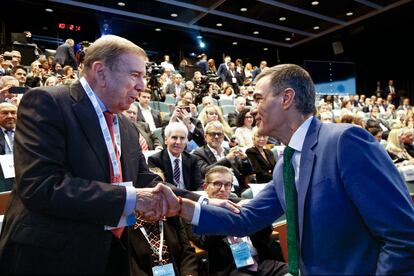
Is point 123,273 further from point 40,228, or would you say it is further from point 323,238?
point 323,238

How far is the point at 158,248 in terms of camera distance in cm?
300

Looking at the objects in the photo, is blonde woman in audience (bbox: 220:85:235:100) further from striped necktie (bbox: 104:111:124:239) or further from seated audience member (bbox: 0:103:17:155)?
striped necktie (bbox: 104:111:124:239)

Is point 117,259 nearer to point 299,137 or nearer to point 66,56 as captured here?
point 299,137

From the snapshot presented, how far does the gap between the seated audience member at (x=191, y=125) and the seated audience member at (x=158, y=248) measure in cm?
272

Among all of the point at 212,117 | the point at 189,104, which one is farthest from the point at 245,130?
the point at 189,104

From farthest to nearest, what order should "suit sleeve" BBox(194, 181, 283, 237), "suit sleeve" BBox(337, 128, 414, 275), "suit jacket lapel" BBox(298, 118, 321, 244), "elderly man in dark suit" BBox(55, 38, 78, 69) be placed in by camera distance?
"elderly man in dark suit" BBox(55, 38, 78, 69) → "suit sleeve" BBox(194, 181, 283, 237) → "suit jacket lapel" BBox(298, 118, 321, 244) → "suit sleeve" BBox(337, 128, 414, 275)

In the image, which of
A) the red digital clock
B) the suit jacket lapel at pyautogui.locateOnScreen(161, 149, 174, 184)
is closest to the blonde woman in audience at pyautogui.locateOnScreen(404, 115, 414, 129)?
the suit jacket lapel at pyautogui.locateOnScreen(161, 149, 174, 184)

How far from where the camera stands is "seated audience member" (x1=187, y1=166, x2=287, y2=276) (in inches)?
121

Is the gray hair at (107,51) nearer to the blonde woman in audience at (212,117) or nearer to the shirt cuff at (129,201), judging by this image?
the shirt cuff at (129,201)

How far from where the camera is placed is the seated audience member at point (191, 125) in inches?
230

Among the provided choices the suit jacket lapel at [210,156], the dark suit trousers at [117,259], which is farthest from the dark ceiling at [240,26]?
the dark suit trousers at [117,259]

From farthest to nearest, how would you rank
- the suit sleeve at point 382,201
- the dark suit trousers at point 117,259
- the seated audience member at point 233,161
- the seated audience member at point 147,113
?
the seated audience member at point 147,113
the seated audience member at point 233,161
the dark suit trousers at point 117,259
the suit sleeve at point 382,201

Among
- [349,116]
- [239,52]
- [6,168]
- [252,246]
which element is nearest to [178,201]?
[252,246]

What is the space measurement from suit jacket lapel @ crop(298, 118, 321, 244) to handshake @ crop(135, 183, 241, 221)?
529 millimetres
